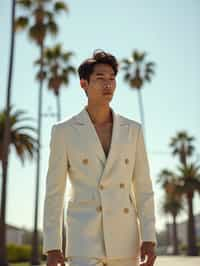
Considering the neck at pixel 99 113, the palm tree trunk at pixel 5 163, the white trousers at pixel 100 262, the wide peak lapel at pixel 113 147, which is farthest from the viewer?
the palm tree trunk at pixel 5 163

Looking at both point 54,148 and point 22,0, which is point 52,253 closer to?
point 54,148

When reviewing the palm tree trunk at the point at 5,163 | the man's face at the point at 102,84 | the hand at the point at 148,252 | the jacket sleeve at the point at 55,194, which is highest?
the palm tree trunk at the point at 5,163

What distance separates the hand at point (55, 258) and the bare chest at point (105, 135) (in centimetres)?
69

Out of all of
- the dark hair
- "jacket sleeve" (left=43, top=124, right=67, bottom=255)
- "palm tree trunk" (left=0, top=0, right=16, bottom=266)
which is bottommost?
"jacket sleeve" (left=43, top=124, right=67, bottom=255)

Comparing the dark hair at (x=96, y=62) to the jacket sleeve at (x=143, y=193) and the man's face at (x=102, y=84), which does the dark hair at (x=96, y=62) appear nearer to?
the man's face at (x=102, y=84)

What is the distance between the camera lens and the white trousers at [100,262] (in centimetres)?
317

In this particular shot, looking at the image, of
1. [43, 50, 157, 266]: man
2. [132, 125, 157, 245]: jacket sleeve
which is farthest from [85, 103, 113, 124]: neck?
[132, 125, 157, 245]: jacket sleeve

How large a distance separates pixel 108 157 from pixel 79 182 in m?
0.24

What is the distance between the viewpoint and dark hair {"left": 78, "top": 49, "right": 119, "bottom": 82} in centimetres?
360

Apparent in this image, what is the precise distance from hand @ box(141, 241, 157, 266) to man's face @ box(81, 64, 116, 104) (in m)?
0.95

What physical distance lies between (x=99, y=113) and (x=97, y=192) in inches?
22.8

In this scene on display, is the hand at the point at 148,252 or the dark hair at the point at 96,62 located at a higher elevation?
the dark hair at the point at 96,62

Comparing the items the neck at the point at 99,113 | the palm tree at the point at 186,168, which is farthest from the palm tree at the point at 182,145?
the neck at the point at 99,113

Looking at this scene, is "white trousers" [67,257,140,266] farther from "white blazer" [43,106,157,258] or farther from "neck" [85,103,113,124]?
"neck" [85,103,113,124]
